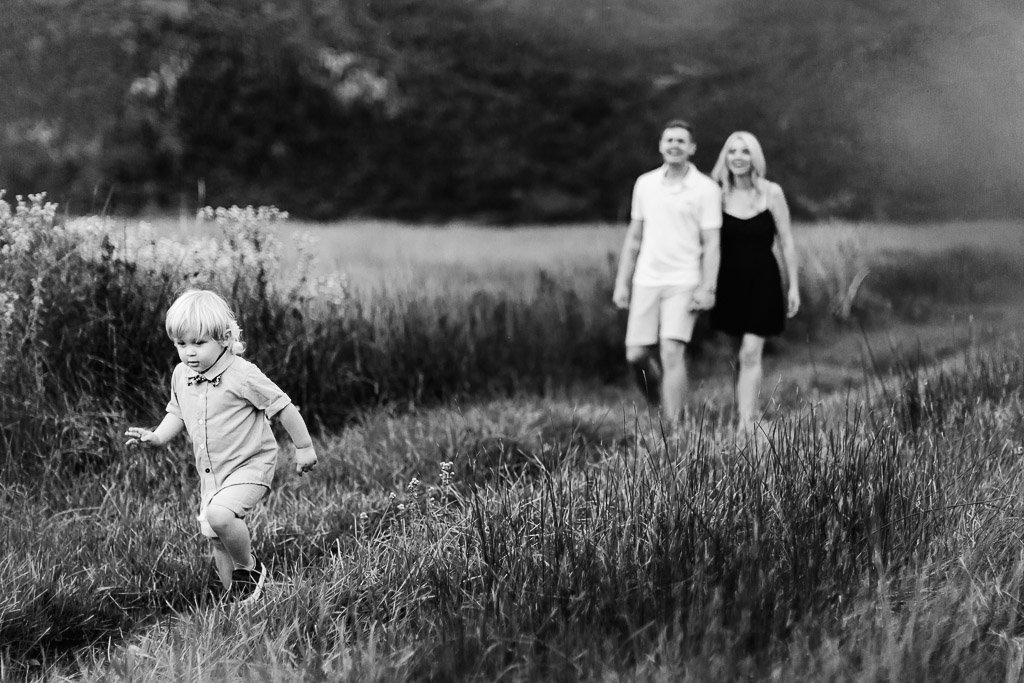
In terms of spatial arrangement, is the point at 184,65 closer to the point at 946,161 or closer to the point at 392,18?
the point at 392,18

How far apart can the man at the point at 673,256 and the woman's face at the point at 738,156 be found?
0.47 ft

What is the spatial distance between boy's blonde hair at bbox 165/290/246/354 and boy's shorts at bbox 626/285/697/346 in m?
2.95

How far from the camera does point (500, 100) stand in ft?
24.1

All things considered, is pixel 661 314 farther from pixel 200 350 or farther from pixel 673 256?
pixel 200 350

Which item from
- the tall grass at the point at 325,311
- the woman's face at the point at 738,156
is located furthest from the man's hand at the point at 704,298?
the woman's face at the point at 738,156

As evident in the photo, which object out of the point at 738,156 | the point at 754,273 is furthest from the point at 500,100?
the point at 754,273

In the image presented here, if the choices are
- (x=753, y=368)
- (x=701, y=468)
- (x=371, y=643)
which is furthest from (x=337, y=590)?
(x=753, y=368)

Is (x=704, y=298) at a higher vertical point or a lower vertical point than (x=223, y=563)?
higher

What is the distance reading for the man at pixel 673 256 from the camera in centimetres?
591

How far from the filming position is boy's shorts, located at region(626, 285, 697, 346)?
19.7ft

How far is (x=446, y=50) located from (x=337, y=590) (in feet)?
14.8

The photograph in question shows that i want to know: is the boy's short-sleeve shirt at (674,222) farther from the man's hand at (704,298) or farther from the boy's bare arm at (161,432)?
the boy's bare arm at (161,432)

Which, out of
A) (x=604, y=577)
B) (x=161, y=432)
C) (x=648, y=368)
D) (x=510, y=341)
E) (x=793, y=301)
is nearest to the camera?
(x=604, y=577)

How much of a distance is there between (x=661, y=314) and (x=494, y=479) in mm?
2613
